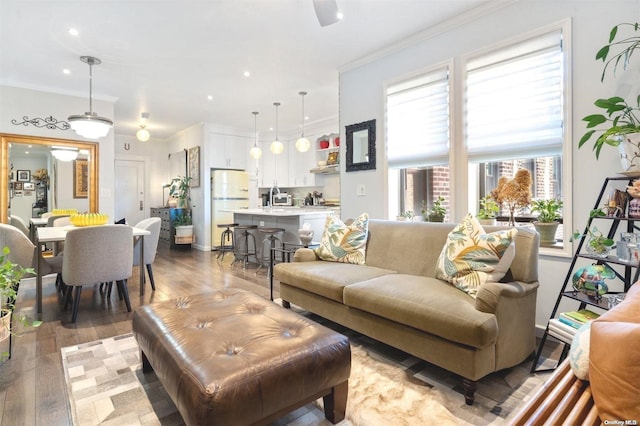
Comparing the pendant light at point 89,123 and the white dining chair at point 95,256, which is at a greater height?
the pendant light at point 89,123

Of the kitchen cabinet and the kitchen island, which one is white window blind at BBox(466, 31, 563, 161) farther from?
the kitchen cabinet

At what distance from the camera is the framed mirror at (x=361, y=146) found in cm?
393

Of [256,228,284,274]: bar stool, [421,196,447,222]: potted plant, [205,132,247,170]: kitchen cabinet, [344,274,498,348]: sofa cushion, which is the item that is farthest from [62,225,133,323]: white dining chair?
[205,132,247,170]: kitchen cabinet

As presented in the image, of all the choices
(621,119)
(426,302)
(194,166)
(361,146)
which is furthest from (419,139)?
(194,166)

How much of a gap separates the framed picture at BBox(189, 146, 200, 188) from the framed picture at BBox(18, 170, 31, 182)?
2.89 m

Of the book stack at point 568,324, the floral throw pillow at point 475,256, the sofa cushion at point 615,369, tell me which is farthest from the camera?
the floral throw pillow at point 475,256

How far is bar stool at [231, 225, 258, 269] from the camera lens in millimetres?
5422

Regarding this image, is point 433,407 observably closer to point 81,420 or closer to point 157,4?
point 81,420

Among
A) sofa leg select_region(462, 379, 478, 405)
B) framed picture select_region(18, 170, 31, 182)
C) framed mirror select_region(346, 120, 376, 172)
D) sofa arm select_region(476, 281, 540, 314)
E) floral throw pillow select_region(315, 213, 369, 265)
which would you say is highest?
framed mirror select_region(346, 120, 376, 172)

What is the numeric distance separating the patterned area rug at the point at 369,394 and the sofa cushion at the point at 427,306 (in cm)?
33

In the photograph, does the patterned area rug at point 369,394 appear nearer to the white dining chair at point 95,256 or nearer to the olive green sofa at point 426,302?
the olive green sofa at point 426,302

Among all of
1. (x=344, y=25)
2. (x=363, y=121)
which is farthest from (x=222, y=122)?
(x=344, y=25)

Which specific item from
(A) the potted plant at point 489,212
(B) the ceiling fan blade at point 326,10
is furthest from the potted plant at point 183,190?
(A) the potted plant at point 489,212

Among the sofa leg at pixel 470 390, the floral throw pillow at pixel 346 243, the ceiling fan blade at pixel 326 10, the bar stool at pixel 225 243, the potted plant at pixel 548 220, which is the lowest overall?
the sofa leg at pixel 470 390
